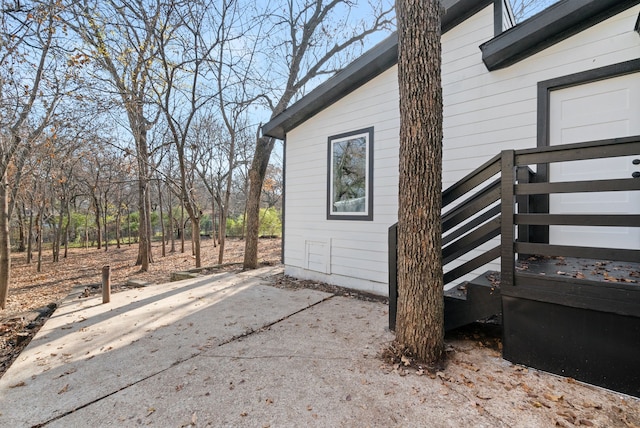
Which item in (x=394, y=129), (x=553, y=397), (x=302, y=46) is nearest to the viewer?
(x=553, y=397)

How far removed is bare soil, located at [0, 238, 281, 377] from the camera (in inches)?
137

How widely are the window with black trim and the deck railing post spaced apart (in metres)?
2.36

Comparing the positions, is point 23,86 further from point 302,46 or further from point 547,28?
point 547,28

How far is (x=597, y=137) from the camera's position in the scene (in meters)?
2.93

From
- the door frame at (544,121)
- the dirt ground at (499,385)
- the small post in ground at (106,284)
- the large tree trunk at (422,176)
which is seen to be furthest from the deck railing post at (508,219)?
the small post in ground at (106,284)

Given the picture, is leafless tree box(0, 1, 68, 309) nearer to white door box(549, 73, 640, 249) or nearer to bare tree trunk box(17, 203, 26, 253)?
white door box(549, 73, 640, 249)

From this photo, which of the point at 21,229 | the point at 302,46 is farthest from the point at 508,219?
the point at 21,229

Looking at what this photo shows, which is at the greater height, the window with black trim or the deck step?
the window with black trim

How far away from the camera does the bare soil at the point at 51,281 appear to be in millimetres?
3480

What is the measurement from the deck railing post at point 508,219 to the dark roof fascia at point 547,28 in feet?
6.16

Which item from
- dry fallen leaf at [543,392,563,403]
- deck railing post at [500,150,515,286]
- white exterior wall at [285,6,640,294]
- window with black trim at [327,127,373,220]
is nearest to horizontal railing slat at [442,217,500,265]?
deck railing post at [500,150,515,286]

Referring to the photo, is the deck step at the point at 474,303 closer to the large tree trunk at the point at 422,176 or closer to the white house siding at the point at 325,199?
the large tree trunk at the point at 422,176

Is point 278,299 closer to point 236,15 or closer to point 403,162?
point 403,162

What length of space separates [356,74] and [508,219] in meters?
3.33
